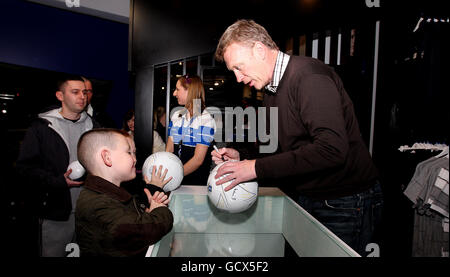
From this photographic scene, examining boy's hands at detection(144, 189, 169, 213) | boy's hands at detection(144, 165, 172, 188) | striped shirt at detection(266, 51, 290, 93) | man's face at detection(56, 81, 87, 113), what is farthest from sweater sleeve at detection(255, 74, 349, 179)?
man's face at detection(56, 81, 87, 113)

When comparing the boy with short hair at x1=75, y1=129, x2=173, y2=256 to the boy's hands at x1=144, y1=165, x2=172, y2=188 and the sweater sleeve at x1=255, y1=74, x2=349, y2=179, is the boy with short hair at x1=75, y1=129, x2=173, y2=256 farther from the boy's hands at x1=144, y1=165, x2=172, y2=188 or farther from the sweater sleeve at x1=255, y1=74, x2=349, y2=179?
the sweater sleeve at x1=255, y1=74, x2=349, y2=179

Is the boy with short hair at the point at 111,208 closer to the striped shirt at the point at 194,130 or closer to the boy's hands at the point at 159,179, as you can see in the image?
the boy's hands at the point at 159,179

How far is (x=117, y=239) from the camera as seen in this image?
107 cm

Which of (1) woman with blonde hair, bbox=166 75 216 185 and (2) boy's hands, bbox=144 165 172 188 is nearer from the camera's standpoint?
(2) boy's hands, bbox=144 165 172 188

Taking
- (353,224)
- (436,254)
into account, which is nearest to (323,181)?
(353,224)

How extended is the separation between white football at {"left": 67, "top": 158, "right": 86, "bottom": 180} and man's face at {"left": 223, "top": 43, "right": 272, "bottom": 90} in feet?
4.29

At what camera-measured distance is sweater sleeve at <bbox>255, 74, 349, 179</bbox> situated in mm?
1015

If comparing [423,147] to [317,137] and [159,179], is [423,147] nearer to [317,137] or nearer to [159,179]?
[317,137]

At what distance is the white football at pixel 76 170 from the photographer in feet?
6.34

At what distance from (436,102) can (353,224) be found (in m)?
1.29

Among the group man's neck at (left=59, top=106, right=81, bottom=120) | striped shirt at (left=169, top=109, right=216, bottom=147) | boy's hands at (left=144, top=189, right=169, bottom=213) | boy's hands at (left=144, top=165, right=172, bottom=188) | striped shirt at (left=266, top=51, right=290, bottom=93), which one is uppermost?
striped shirt at (left=266, top=51, right=290, bottom=93)

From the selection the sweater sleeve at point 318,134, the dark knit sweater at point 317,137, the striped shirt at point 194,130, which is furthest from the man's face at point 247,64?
the striped shirt at point 194,130

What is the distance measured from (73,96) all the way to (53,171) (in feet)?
1.93

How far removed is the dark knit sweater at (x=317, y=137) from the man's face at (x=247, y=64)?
0.11 meters
